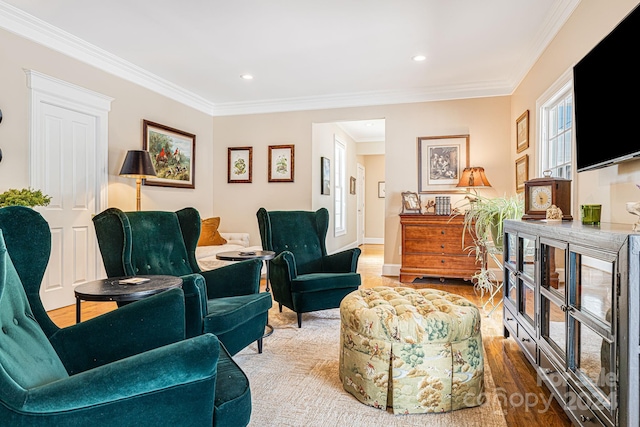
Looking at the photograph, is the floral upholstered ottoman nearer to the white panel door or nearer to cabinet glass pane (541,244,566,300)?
cabinet glass pane (541,244,566,300)

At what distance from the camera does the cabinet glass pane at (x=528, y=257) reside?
2.17 meters

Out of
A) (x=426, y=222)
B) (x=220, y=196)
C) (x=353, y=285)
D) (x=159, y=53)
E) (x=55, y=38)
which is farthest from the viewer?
(x=220, y=196)

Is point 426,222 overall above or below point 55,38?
below

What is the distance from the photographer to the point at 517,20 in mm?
3324

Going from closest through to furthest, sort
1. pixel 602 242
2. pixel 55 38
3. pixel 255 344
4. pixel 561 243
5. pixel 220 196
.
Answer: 1. pixel 602 242
2. pixel 561 243
3. pixel 255 344
4. pixel 55 38
5. pixel 220 196

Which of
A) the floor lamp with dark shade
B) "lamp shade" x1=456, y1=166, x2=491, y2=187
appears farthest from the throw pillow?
"lamp shade" x1=456, y1=166, x2=491, y2=187

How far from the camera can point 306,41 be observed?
3.76 metres

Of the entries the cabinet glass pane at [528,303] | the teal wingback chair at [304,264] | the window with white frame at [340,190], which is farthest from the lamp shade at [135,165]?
the cabinet glass pane at [528,303]

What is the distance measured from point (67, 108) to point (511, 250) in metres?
4.25

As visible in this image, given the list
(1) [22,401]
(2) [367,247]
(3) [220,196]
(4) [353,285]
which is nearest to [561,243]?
(4) [353,285]

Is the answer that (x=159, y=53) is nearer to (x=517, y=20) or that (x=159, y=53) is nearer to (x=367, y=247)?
(x=517, y=20)

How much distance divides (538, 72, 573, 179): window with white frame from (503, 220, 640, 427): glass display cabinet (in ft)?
4.28

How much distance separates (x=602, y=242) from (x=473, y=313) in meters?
0.77

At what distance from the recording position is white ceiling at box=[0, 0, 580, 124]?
10.3 ft
